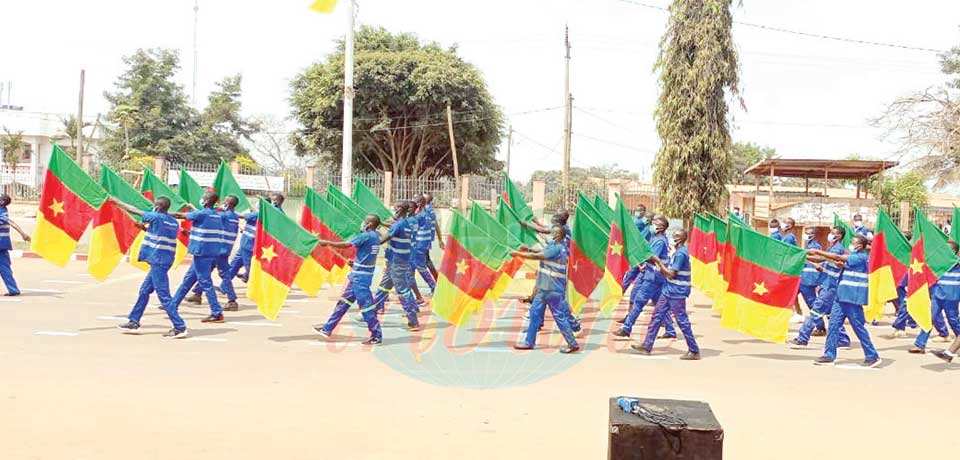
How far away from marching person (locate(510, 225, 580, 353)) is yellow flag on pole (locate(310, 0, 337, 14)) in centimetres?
978

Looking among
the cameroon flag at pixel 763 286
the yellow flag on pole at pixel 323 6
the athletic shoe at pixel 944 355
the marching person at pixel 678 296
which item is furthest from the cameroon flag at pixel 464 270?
the yellow flag on pole at pixel 323 6

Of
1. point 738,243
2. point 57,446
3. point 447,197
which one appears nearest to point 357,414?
point 57,446

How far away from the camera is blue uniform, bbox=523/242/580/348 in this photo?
9180 mm

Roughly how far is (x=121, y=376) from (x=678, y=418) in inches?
226

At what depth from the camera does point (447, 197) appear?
79.6 feet

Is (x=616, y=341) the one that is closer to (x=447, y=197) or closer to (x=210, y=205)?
(x=210, y=205)

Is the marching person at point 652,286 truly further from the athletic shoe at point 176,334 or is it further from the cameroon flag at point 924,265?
the athletic shoe at point 176,334

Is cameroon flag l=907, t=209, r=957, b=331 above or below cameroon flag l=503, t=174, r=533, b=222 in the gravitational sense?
below

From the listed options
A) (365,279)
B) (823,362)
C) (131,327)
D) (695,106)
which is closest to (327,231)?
(365,279)

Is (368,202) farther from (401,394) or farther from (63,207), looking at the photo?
(401,394)

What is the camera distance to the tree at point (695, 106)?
20.3 m

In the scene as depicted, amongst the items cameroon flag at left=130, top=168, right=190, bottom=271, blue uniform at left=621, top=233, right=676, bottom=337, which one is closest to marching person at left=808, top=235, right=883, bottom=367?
blue uniform at left=621, top=233, right=676, bottom=337

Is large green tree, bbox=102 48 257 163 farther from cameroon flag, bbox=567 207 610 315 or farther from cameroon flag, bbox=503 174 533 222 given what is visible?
cameroon flag, bbox=567 207 610 315

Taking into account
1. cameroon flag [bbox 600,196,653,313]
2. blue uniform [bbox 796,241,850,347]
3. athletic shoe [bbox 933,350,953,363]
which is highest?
cameroon flag [bbox 600,196,653,313]
